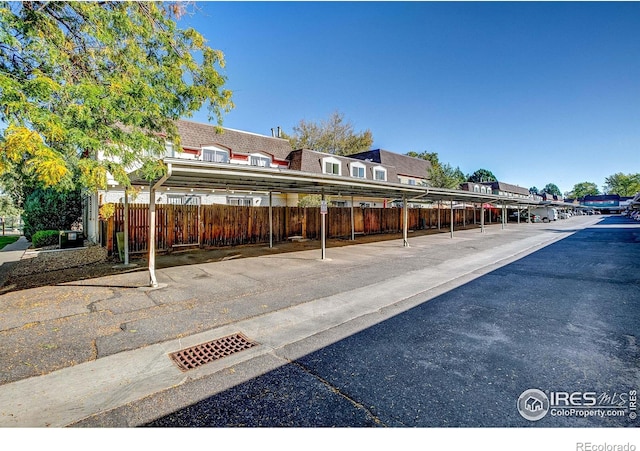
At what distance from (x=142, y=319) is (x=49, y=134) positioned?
10.3 ft

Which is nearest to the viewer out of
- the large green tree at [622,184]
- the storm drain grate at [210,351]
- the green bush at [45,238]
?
the storm drain grate at [210,351]

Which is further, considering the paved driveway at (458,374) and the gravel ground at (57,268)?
the gravel ground at (57,268)

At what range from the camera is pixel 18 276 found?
795cm

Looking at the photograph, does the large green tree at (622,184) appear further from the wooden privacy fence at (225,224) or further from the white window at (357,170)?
the wooden privacy fence at (225,224)

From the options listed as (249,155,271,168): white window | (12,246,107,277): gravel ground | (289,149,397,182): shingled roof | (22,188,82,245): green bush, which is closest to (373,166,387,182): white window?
(289,149,397,182): shingled roof

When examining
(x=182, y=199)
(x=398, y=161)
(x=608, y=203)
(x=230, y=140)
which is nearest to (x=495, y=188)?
(x=398, y=161)

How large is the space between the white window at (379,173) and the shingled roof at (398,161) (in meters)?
1.93

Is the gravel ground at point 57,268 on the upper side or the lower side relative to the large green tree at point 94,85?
lower

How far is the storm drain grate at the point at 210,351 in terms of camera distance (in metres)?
3.36

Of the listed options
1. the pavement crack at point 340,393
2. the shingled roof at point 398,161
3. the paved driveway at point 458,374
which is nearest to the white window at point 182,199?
the paved driveway at point 458,374

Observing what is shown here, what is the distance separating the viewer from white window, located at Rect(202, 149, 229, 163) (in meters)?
18.9

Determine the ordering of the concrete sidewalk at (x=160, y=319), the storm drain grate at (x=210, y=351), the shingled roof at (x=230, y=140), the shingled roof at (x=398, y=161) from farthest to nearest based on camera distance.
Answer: the shingled roof at (x=398, y=161), the shingled roof at (x=230, y=140), the storm drain grate at (x=210, y=351), the concrete sidewalk at (x=160, y=319)
